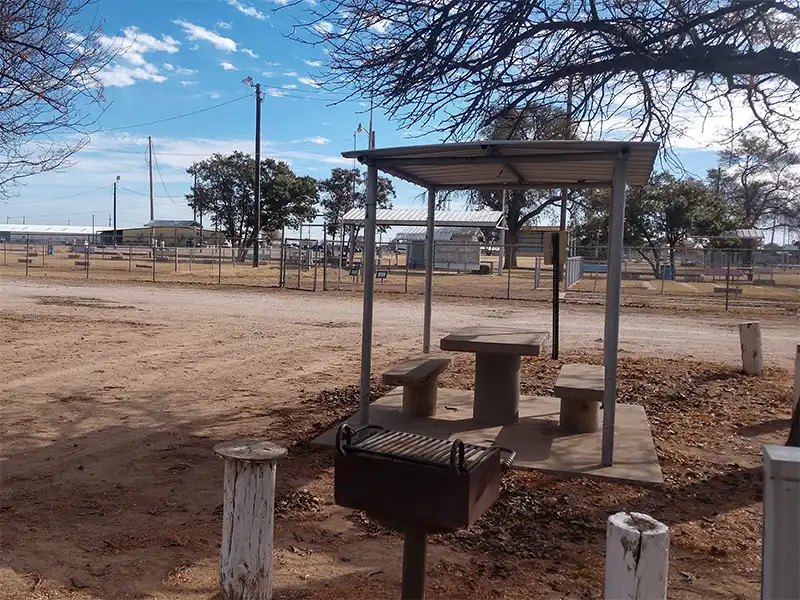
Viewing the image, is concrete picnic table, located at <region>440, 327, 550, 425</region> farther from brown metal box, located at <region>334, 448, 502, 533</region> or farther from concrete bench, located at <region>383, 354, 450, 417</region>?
brown metal box, located at <region>334, 448, 502, 533</region>

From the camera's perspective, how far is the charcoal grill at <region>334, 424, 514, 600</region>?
7.84ft

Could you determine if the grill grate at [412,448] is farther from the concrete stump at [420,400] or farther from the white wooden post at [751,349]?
the white wooden post at [751,349]

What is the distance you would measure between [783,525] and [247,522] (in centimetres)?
206

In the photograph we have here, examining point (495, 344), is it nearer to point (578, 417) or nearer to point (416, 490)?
point (578, 417)

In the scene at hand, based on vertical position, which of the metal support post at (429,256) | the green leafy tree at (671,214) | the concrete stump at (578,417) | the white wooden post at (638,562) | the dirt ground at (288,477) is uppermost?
the green leafy tree at (671,214)

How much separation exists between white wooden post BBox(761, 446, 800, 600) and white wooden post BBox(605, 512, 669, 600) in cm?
31

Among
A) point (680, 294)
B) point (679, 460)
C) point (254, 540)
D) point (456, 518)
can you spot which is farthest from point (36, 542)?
point (680, 294)

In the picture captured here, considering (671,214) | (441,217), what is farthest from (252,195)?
(671,214)

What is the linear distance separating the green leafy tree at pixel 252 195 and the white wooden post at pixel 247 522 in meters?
52.1

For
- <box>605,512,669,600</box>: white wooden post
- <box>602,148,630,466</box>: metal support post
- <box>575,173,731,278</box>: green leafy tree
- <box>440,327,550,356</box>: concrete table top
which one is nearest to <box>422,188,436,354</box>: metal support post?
<box>440,327,550,356</box>: concrete table top

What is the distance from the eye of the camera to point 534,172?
711 cm

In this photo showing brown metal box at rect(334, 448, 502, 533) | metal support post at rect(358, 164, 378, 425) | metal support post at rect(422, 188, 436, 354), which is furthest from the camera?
metal support post at rect(422, 188, 436, 354)

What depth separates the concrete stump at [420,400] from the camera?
6.75 metres

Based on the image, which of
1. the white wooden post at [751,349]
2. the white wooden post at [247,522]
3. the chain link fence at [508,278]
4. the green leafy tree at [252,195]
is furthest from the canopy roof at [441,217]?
the white wooden post at [247,522]
